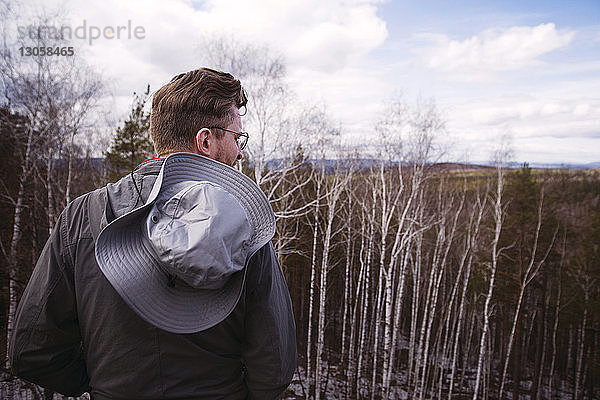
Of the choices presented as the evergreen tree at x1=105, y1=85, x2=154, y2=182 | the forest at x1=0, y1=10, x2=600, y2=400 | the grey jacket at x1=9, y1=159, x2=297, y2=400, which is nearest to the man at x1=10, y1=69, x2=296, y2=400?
the grey jacket at x1=9, y1=159, x2=297, y2=400

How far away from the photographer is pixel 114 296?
1.10m

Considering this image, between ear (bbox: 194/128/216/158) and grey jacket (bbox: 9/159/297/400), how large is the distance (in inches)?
5.7

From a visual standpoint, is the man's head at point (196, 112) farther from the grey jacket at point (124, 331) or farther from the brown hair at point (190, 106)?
the grey jacket at point (124, 331)

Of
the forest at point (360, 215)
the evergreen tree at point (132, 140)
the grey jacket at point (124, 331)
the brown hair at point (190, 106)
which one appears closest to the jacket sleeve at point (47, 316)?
the grey jacket at point (124, 331)

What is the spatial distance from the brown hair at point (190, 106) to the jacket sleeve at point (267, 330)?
0.46 meters

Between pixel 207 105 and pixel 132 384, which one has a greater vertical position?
pixel 207 105

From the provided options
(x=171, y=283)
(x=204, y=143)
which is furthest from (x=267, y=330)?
(x=204, y=143)

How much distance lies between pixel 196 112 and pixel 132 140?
14217 mm

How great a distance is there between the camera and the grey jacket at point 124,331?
1105 millimetres

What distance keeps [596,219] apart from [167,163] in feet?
68.0

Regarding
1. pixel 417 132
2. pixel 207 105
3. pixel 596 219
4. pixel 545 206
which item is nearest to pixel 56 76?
pixel 417 132

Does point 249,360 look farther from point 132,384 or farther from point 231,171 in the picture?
point 231,171

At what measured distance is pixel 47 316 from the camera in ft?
3.73

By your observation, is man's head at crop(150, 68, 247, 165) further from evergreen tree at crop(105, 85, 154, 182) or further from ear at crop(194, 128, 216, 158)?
evergreen tree at crop(105, 85, 154, 182)
